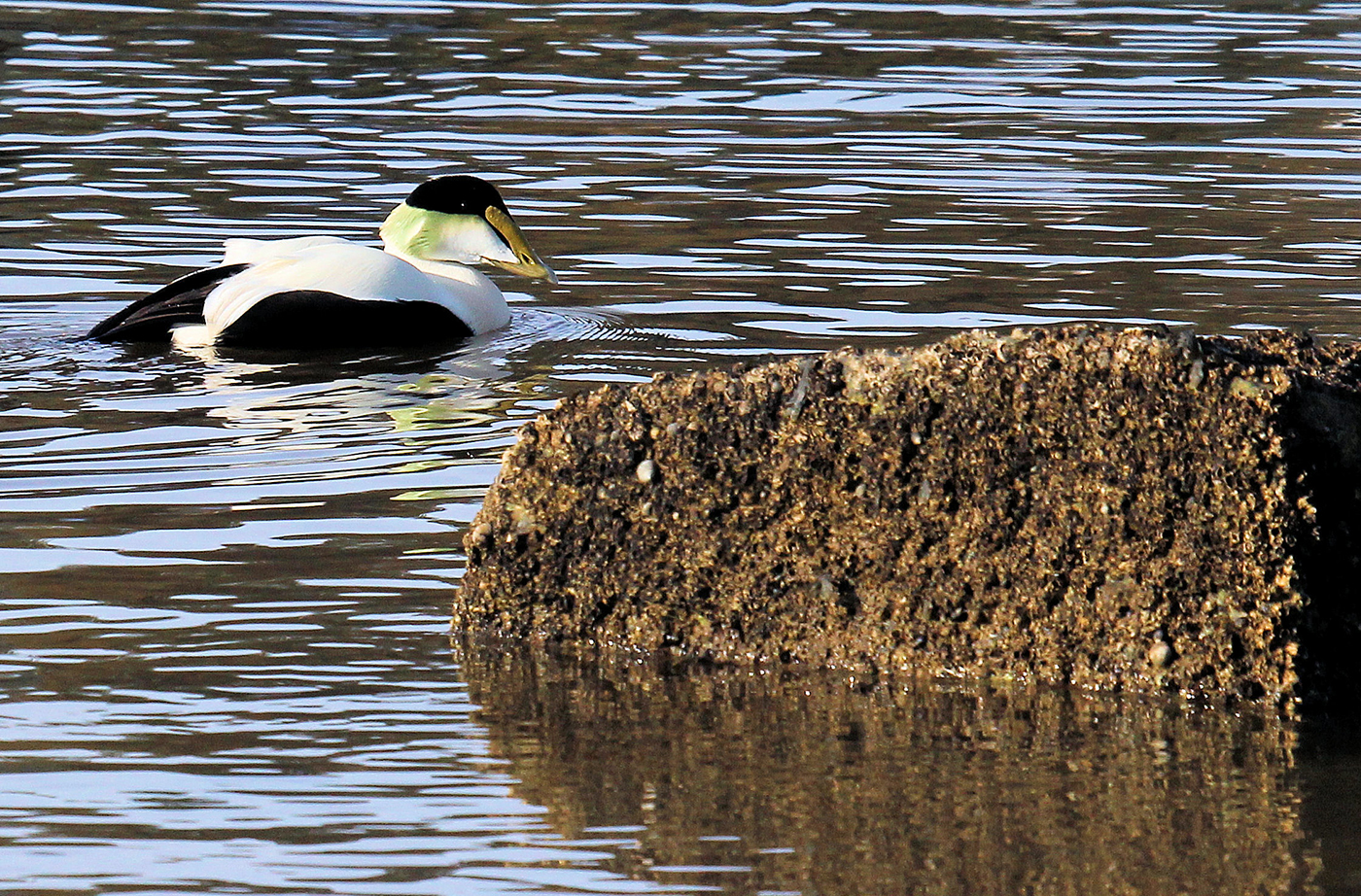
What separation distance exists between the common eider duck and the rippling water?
0.46 ft

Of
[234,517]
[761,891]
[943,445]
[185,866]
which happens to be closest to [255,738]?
[185,866]

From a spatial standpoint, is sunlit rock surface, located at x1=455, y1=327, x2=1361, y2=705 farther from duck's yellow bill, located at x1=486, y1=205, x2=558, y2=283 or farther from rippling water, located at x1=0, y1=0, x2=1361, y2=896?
duck's yellow bill, located at x1=486, y1=205, x2=558, y2=283

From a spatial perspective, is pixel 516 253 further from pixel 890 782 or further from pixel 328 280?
pixel 890 782

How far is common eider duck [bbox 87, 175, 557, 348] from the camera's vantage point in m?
8.67

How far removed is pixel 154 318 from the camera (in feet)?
28.6

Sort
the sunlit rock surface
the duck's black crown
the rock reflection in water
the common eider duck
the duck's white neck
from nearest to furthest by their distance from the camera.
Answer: the rock reflection in water < the sunlit rock surface < the common eider duck < the duck's white neck < the duck's black crown

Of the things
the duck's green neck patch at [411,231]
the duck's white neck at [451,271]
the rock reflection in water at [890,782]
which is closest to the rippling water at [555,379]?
the rock reflection in water at [890,782]

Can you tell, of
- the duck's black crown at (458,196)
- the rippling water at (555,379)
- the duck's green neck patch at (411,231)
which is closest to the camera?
the rippling water at (555,379)

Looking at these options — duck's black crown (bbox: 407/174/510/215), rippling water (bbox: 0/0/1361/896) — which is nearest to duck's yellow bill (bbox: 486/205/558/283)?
duck's black crown (bbox: 407/174/510/215)

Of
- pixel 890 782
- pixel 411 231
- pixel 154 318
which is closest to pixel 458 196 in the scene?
pixel 411 231

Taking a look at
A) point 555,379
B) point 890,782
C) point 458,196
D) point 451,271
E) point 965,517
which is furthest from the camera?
point 458,196

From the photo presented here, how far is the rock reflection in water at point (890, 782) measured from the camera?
357 cm

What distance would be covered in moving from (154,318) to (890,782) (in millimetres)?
5348

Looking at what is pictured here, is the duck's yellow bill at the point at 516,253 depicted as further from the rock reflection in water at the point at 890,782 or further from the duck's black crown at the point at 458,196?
the rock reflection in water at the point at 890,782
